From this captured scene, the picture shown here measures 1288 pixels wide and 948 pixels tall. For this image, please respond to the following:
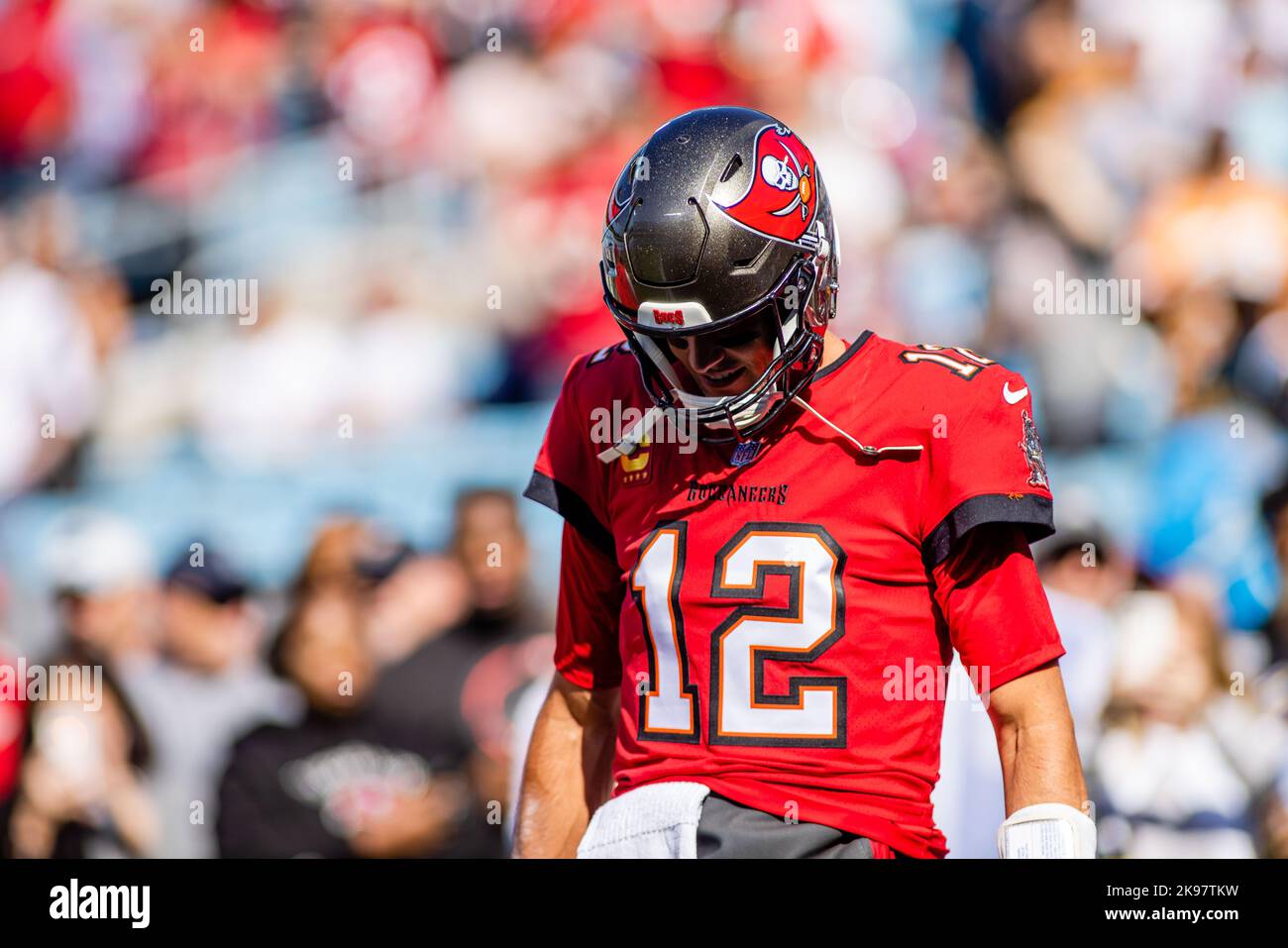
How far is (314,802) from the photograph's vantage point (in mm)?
5613

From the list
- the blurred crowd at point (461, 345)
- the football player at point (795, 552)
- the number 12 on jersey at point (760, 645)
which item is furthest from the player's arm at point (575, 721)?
the blurred crowd at point (461, 345)

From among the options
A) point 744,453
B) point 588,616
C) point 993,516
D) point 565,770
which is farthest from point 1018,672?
point 565,770

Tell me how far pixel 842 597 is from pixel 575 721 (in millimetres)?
816

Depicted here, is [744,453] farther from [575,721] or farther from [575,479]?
[575,721]

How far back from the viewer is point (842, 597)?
8.62 feet

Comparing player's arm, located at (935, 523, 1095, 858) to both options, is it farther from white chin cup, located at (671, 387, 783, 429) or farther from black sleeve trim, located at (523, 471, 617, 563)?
black sleeve trim, located at (523, 471, 617, 563)

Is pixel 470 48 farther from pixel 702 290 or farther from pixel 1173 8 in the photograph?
pixel 702 290

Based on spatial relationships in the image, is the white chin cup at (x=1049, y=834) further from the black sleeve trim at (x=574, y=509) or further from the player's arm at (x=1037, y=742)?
the black sleeve trim at (x=574, y=509)

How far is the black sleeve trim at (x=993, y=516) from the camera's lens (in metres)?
2.58

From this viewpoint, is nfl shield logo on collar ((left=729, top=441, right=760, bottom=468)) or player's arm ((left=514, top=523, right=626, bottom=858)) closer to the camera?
nfl shield logo on collar ((left=729, top=441, right=760, bottom=468))

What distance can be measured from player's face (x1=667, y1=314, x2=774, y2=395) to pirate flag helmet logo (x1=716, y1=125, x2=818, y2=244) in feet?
0.57

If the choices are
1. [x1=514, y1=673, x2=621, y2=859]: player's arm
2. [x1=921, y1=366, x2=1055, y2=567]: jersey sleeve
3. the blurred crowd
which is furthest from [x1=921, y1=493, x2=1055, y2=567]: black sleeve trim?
the blurred crowd

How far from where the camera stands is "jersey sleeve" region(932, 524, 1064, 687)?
2.61 m
